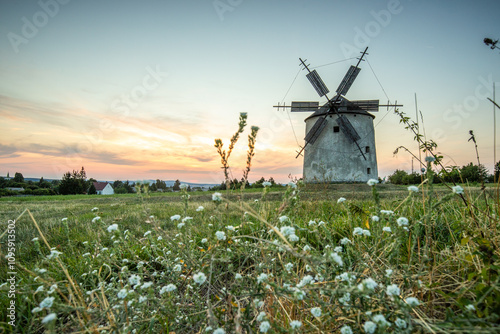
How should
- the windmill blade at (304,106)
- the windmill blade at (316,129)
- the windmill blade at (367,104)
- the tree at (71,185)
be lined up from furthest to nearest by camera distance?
the tree at (71,185), the windmill blade at (304,106), the windmill blade at (367,104), the windmill blade at (316,129)

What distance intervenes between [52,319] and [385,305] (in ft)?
5.26

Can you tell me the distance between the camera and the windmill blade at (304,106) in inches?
840

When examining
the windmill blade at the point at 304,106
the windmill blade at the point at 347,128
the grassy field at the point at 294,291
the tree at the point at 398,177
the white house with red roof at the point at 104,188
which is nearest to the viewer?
the grassy field at the point at 294,291

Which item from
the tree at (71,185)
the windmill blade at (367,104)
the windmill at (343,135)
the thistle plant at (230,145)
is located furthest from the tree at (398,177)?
the tree at (71,185)

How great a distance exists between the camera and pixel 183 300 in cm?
188

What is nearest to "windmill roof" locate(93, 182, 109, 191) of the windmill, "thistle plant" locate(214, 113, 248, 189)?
the windmill

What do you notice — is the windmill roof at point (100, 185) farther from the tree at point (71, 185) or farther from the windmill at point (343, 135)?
the windmill at point (343, 135)

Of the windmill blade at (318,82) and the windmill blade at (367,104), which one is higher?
the windmill blade at (318,82)

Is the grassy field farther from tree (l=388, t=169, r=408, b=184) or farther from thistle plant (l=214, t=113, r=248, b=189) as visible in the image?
tree (l=388, t=169, r=408, b=184)

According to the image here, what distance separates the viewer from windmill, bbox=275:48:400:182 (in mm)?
19953

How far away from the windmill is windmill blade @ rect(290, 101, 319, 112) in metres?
0.33

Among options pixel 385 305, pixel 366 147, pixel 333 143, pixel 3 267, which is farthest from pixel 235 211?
pixel 366 147

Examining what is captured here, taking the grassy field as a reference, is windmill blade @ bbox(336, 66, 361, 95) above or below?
above

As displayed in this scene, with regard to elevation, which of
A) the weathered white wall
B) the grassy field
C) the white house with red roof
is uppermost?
the weathered white wall
